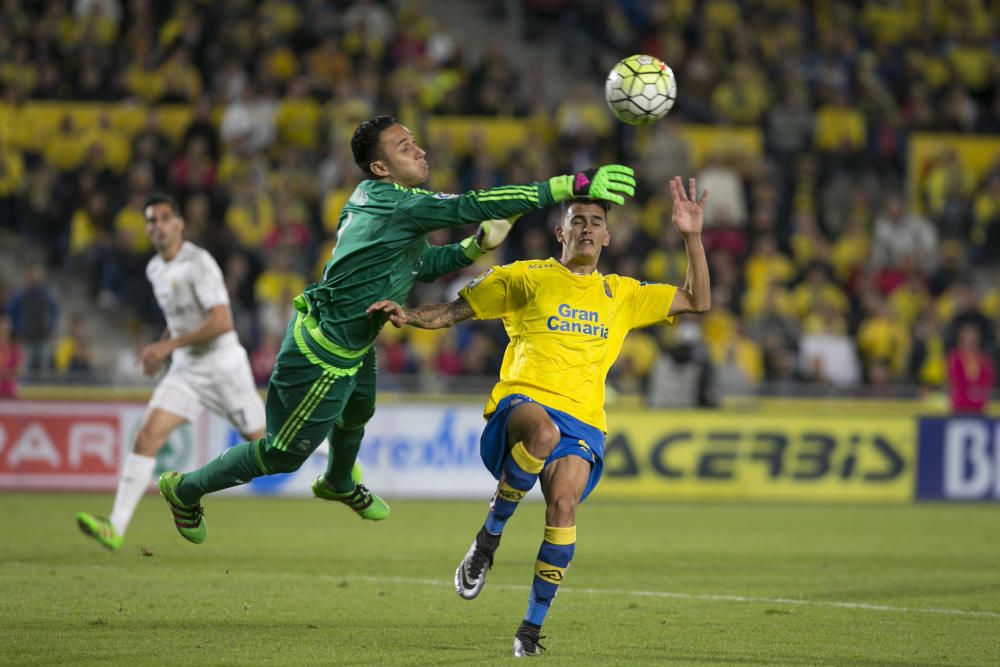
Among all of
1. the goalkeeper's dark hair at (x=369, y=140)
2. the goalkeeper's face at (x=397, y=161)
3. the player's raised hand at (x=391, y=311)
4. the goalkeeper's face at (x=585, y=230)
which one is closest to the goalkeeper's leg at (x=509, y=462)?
the player's raised hand at (x=391, y=311)

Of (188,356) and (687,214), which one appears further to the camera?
(188,356)

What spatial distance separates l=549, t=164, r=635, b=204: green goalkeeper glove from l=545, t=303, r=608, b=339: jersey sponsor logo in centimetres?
78

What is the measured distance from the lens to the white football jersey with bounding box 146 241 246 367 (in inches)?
431

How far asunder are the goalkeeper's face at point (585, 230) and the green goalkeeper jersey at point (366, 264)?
0.63 meters

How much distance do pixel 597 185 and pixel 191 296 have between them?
4.78m

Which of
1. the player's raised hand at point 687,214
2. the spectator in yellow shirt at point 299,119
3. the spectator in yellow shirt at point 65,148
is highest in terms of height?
the spectator in yellow shirt at point 299,119

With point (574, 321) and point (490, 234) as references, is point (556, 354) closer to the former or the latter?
point (574, 321)

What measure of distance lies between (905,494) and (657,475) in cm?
309

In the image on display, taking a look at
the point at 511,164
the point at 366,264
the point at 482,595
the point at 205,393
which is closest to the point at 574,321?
the point at 366,264

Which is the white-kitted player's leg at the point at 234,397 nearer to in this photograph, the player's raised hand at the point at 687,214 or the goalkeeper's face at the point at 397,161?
the goalkeeper's face at the point at 397,161

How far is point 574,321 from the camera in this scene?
780cm

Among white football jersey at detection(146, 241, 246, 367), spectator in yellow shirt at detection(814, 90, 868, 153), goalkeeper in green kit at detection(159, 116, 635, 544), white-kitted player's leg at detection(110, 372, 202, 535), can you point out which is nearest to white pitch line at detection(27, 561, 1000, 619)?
white-kitted player's leg at detection(110, 372, 202, 535)

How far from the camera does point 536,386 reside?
303 inches

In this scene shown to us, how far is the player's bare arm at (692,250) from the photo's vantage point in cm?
775
